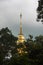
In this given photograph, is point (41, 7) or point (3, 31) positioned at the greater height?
point (41, 7)

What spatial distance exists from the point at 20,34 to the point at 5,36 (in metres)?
15.6

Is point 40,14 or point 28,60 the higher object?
point 40,14

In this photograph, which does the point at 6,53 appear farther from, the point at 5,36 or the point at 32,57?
the point at 32,57

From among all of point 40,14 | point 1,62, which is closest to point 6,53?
point 1,62

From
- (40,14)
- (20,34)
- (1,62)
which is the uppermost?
(40,14)

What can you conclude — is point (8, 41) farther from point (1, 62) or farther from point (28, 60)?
point (28, 60)

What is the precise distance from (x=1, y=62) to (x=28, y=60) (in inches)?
→ 234

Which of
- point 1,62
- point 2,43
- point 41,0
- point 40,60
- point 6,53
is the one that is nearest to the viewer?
point 41,0

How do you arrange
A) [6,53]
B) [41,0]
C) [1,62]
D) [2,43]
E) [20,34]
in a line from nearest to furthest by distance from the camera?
[41,0], [1,62], [6,53], [2,43], [20,34]

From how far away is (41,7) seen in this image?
77.0 feet

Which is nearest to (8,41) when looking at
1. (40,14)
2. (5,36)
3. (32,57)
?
(5,36)

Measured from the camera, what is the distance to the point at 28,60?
31703 mm

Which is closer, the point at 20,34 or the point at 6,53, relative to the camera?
the point at 6,53

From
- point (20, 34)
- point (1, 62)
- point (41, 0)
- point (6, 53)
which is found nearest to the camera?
point (41, 0)
